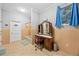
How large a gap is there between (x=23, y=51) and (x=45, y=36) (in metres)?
0.59

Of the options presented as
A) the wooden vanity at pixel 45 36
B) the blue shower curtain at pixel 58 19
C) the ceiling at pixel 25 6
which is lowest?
the wooden vanity at pixel 45 36

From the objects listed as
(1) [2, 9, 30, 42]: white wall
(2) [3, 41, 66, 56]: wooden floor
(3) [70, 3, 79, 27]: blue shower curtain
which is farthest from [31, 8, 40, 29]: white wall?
(3) [70, 3, 79, 27]: blue shower curtain

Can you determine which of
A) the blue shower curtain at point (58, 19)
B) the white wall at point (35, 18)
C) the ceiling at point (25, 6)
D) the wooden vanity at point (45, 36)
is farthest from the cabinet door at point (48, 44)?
the ceiling at point (25, 6)

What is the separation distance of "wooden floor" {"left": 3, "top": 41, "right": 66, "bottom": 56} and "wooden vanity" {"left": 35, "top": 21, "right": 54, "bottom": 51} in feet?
0.52

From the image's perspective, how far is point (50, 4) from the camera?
1858mm

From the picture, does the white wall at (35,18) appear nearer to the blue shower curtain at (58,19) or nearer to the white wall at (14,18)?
the white wall at (14,18)

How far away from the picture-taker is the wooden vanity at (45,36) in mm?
2080

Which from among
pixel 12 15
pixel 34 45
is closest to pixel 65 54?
pixel 34 45

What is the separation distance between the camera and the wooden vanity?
2080mm

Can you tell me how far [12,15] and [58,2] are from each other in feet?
2.94

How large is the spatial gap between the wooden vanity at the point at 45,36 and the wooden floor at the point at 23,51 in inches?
6.2

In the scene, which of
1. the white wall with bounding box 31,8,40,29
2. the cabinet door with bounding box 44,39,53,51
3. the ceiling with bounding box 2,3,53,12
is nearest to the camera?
the ceiling with bounding box 2,3,53,12

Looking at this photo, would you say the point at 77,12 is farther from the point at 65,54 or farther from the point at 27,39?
the point at 27,39

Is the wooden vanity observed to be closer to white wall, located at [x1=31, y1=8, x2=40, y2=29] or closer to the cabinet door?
the cabinet door
